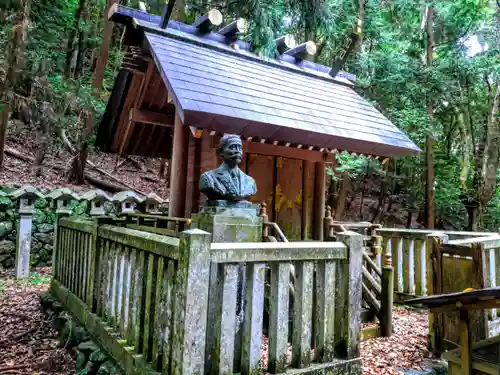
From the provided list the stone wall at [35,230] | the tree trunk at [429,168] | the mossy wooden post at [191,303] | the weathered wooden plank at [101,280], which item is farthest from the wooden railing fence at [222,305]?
the tree trunk at [429,168]

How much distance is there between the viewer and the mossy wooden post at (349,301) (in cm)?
308

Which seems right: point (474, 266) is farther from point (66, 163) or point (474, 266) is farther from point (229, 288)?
point (66, 163)

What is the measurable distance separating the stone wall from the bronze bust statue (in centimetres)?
627

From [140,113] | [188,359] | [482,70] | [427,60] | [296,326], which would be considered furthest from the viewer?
[427,60]

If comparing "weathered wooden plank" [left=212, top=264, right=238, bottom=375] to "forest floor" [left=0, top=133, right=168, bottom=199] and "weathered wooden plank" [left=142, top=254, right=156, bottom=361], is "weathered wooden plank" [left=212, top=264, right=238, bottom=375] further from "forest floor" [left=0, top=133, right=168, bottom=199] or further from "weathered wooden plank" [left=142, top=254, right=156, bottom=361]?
"forest floor" [left=0, top=133, right=168, bottom=199]

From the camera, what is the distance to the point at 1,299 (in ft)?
20.5

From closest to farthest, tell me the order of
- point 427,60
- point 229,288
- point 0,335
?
point 229,288
point 0,335
point 427,60

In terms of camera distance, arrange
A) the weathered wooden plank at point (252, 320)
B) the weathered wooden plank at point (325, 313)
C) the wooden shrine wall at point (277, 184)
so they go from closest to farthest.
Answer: the weathered wooden plank at point (252, 320) < the weathered wooden plank at point (325, 313) < the wooden shrine wall at point (277, 184)

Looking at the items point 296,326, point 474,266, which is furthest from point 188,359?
point 474,266

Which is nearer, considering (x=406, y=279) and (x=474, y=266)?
(x=474, y=266)

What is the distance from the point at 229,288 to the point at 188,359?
54 centimetres

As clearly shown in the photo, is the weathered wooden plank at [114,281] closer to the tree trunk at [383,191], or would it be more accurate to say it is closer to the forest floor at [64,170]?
the forest floor at [64,170]

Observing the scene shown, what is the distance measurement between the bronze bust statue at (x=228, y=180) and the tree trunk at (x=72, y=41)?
40.8 feet

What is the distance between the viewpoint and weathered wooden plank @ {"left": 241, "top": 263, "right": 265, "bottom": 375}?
263 cm
